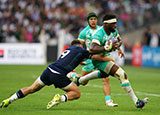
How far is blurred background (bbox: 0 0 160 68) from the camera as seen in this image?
2755 cm

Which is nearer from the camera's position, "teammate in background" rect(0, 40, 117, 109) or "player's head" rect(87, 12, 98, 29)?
"teammate in background" rect(0, 40, 117, 109)

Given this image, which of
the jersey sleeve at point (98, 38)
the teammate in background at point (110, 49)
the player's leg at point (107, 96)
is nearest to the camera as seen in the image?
the teammate in background at point (110, 49)

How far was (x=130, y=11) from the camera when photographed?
3375 cm

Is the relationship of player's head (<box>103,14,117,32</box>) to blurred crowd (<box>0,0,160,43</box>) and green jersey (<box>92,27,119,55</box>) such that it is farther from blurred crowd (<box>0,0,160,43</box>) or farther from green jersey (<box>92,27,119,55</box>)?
blurred crowd (<box>0,0,160,43</box>)

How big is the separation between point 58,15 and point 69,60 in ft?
73.7

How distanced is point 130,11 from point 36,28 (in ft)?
28.2

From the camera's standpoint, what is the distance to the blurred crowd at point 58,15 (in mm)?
29219

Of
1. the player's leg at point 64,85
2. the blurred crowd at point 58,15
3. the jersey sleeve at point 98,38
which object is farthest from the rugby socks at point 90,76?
the blurred crowd at point 58,15

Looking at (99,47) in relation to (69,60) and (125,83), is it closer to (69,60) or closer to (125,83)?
(69,60)

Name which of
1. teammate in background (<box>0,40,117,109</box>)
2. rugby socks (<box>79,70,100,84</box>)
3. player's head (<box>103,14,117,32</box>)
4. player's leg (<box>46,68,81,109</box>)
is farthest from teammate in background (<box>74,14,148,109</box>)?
player's leg (<box>46,68,81,109</box>)

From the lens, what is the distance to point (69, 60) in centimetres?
900

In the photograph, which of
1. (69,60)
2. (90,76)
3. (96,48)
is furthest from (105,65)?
(90,76)

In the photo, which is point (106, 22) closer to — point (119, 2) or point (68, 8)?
point (68, 8)

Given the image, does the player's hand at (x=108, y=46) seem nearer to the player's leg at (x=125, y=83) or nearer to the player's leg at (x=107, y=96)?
the player's leg at (x=125, y=83)
